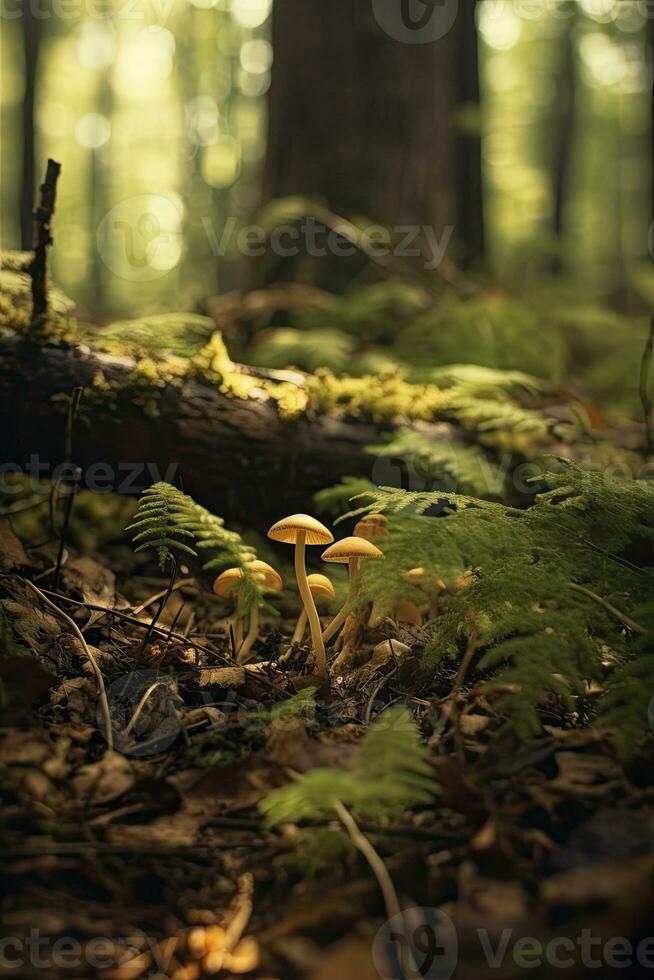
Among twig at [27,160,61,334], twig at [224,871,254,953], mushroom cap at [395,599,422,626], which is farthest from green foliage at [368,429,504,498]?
twig at [224,871,254,953]

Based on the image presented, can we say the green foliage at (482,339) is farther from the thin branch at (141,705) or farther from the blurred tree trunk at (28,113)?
the blurred tree trunk at (28,113)

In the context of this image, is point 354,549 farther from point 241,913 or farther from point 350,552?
point 241,913

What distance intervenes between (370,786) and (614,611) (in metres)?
1.06

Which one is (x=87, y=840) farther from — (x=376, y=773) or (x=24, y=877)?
(x=376, y=773)

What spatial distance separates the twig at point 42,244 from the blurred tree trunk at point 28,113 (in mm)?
8951

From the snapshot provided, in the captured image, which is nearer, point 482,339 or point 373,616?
point 373,616

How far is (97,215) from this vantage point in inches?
1082

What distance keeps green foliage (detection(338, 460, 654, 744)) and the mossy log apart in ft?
3.61

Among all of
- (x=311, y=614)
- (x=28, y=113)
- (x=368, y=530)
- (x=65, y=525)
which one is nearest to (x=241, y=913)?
(x=311, y=614)

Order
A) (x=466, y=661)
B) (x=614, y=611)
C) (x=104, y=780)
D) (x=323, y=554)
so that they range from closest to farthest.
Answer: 1. (x=104, y=780)
2. (x=614, y=611)
3. (x=466, y=661)
4. (x=323, y=554)

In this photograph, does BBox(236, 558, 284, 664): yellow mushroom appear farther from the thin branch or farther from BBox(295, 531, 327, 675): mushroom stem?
the thin branch

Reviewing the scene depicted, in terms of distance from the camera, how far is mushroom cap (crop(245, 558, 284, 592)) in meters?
2.77

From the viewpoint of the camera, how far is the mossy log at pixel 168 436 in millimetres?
3439

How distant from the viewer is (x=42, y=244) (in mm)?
3449
